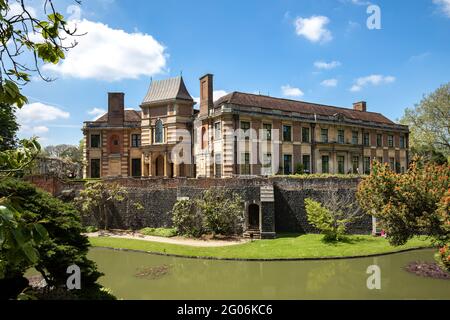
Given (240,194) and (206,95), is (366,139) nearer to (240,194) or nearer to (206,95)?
(206,95)

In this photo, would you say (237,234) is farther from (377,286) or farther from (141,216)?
(377,286)

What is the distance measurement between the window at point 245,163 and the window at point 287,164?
429cm

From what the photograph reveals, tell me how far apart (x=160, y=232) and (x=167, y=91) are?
14.9 meters

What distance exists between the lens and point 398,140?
42156 mm

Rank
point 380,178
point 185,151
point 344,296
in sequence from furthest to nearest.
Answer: point 185,151
point 380,178
point 344,296

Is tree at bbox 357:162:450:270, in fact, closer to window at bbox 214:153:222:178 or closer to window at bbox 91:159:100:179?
window at bbox 214:153:222:178

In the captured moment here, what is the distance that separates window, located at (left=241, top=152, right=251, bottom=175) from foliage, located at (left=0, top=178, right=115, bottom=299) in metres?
19.5

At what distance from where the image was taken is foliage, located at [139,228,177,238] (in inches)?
1004

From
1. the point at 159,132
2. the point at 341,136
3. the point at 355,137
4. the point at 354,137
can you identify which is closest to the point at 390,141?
the point at 355,137

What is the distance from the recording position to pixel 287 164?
3303cm

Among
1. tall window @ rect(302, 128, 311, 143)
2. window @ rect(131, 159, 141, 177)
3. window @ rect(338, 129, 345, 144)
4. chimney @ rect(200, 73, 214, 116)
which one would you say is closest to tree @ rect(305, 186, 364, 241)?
tall window @ rect(302, 128, 311, 143)
